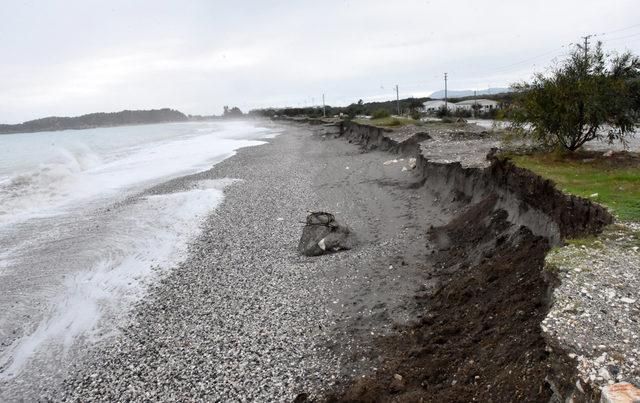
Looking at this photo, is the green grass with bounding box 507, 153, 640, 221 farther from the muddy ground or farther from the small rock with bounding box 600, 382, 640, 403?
the small rock with bounding box 600, 382, 640, 403

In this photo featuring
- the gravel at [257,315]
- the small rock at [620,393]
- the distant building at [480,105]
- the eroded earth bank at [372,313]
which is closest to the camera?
the small rock at [620,393]

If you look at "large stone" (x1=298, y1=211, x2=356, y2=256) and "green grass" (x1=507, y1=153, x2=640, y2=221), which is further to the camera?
"large stone" (x1=298, y1=211, x2=356, y2=256)

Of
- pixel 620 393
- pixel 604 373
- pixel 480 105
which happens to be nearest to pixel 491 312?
pixel 604 373

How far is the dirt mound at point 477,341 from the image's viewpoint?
5.27 m

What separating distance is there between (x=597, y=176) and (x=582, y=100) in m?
3.89

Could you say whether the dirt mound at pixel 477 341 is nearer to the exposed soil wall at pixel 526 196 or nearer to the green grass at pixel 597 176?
the exposed soil wall at pixel 526 196

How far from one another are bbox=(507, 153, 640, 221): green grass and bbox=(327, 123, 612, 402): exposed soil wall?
35 centimetres

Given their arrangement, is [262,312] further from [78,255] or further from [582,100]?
[582,100]

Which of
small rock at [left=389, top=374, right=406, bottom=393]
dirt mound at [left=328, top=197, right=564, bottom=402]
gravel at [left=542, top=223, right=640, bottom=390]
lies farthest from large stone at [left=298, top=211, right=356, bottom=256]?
gravel at [left=542, top=223, right=640, bottom=390]

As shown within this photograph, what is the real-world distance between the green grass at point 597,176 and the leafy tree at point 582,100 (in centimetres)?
96

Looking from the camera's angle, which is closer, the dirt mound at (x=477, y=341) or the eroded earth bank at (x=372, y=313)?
the dirt mound at (x=477, y=341)

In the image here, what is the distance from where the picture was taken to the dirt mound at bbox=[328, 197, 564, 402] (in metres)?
5.27

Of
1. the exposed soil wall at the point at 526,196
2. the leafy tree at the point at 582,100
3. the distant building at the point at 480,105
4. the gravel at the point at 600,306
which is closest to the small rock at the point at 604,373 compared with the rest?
the gravel at the point at 600,306

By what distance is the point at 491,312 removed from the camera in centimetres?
732
